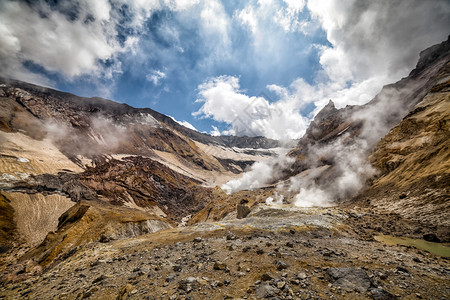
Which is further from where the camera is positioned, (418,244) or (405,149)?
(405,149)

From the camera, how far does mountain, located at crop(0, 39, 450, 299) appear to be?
6.98 meters

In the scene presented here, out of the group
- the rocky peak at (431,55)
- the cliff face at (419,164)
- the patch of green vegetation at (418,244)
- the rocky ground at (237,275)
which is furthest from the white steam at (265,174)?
the rocky ground at (237,275)

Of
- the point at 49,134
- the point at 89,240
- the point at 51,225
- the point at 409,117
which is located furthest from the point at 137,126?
the point at 409,117

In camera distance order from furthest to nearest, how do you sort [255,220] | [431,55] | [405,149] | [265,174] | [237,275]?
[265,174], [431,55], [405,149], [255,220], [237,275]

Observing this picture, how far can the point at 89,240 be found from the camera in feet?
60.0

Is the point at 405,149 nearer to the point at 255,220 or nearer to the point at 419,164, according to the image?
the point at 419,164

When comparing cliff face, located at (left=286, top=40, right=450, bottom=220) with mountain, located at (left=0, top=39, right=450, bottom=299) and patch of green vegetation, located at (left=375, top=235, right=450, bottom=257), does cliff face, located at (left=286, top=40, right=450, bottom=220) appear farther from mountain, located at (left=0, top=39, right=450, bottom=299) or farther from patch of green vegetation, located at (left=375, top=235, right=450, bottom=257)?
patch of green vegetation, located at (left=375, top=235, right=450, bottom=257)

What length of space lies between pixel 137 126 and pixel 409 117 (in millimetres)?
160836

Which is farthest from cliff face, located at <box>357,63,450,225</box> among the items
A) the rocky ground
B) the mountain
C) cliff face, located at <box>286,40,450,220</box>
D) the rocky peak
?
the rocky peak

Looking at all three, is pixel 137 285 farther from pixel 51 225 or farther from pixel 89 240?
pixel 51 225

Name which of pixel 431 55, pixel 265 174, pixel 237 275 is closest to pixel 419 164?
pixel 237 275

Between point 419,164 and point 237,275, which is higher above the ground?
point 419,164

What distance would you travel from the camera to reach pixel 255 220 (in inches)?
918

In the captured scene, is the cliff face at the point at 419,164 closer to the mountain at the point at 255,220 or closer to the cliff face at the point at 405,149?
the cliff face at the point at 405,149
